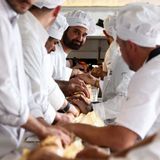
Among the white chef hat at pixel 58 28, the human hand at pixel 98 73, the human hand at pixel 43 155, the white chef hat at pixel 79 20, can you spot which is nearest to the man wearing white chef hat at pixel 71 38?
the white chef hat at pixel 79 20

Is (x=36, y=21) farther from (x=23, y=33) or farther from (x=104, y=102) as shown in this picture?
(x=104, y=102)

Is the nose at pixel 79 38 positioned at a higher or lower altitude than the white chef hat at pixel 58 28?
lower

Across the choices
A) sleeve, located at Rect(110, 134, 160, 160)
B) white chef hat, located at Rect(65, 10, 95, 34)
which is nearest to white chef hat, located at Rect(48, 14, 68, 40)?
white chef hat, located at Rect(65, 10, 95, 34)

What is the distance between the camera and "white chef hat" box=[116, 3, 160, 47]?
1.52 m

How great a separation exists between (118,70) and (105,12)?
292 centimetres

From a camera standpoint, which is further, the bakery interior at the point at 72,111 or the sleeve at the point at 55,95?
the sleeve at the point at 55,95

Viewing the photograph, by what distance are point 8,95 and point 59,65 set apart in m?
→ 2.08

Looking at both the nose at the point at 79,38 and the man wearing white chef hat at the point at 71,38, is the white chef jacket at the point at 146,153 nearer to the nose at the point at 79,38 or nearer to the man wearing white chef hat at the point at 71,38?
the man wearing white chef hat at the point at 71,38

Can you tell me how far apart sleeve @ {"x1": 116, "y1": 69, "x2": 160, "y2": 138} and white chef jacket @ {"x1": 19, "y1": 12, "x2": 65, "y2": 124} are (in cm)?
40

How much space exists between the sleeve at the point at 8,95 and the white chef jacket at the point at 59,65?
1934 mm

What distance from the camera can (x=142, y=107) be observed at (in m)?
1.39

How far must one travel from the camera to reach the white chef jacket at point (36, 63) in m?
1.68

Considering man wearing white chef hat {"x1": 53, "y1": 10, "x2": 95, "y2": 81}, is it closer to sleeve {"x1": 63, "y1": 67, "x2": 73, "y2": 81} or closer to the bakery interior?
sleeve {"x1": 63, "y1": 67, "x2": 73, "y2": 81}

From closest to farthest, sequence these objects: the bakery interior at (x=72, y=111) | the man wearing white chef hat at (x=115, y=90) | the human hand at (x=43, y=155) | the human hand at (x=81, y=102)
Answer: the human hand at (x=43, y=155), the bakery interior at (x=72, y=111), the human hand at (x=81, y=102), the man wearing white chef hat at (x=115, y=90)
